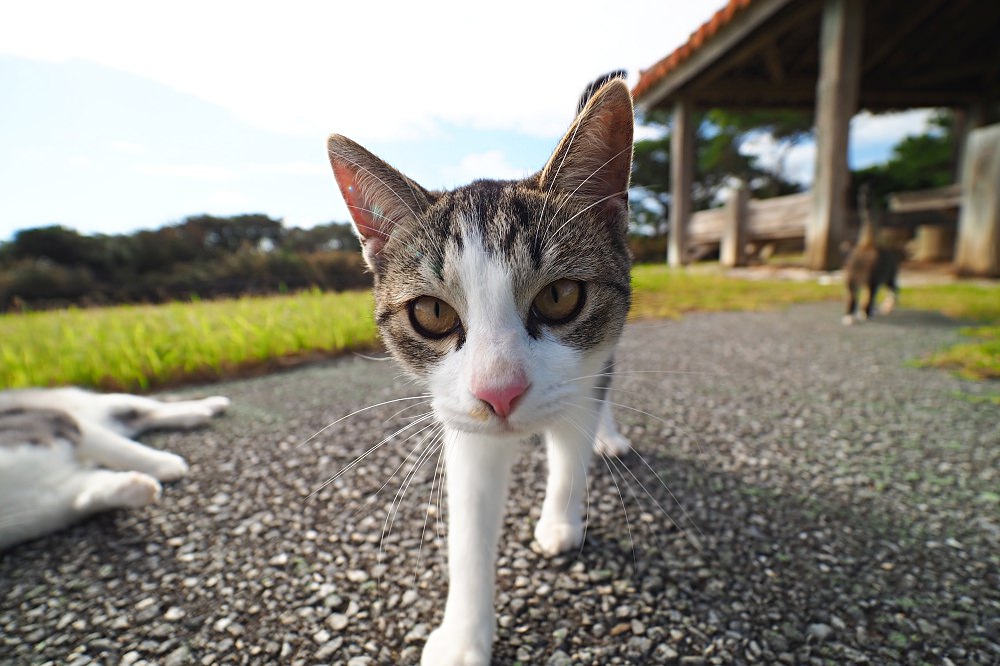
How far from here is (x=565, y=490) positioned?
1676 millimetres

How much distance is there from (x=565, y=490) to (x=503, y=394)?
742 millimetres

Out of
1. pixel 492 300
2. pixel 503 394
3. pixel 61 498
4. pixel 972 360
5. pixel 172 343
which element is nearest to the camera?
pixel 503 394

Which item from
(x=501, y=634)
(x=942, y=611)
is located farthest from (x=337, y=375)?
(x=942, y=611)

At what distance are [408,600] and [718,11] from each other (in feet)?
28.8

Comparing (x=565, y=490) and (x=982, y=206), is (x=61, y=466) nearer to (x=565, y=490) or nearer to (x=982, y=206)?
(x=565, y=490)

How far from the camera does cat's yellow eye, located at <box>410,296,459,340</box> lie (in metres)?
1.31

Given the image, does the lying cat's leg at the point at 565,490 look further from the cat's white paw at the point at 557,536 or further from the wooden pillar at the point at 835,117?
the wooden pillar at the point at 835,117

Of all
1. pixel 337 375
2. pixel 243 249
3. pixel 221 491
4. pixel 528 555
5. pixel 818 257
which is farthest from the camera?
pixel 243 249

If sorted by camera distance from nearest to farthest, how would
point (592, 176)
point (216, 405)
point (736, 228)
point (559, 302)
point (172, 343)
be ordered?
point (559, 302) → point (592, 176) → point (216, 405) → point (172, 343) → point (736, 228)

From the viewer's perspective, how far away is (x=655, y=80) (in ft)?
31.2

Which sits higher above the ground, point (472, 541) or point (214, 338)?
point (214, 338)

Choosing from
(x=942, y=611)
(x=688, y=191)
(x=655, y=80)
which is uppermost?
(x=655, y=80)

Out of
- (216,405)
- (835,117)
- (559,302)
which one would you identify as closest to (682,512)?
(559,302)

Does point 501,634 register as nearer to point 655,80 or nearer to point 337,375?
point 337,375
